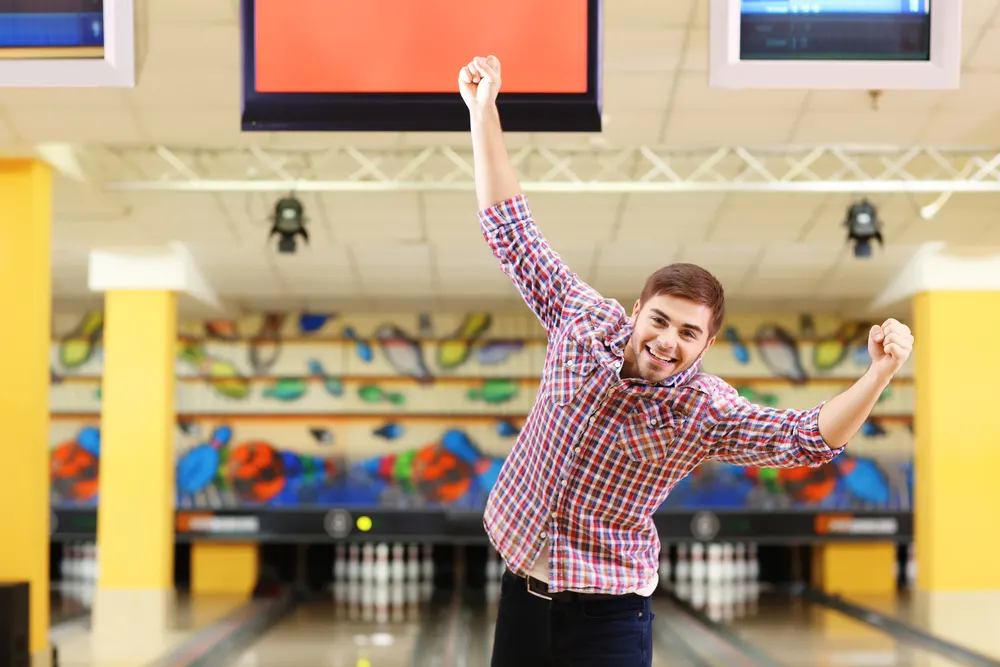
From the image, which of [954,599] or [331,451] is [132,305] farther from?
[954,599]

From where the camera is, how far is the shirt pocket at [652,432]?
1.89m

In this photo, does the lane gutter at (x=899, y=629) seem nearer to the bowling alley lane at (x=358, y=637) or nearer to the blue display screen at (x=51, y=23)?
the bowling alley lane at (x=358, y=637)

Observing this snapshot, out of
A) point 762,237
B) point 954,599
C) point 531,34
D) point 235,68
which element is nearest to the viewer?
point 531,34

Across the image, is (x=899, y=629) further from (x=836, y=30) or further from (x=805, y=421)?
(x=805, y=421)

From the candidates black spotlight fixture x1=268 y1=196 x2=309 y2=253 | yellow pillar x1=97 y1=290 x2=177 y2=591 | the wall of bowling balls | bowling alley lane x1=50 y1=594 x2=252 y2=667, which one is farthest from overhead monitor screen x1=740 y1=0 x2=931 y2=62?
the wall of bowling balls

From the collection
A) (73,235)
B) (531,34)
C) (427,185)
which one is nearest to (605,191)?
(427,185)

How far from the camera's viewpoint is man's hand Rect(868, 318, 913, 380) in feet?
5.83

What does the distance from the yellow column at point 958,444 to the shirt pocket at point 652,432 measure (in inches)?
369

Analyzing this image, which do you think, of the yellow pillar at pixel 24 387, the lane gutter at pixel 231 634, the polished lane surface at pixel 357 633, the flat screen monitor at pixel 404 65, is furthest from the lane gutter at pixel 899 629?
the flat screen monitor at pixel 404 65

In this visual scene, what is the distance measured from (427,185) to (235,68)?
2336mm

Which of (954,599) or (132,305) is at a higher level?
(132,305)

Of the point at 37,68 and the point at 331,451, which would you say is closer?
the point at 37,68

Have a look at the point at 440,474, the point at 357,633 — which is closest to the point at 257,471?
the point at 440,474

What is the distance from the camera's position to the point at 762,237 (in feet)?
31.4
